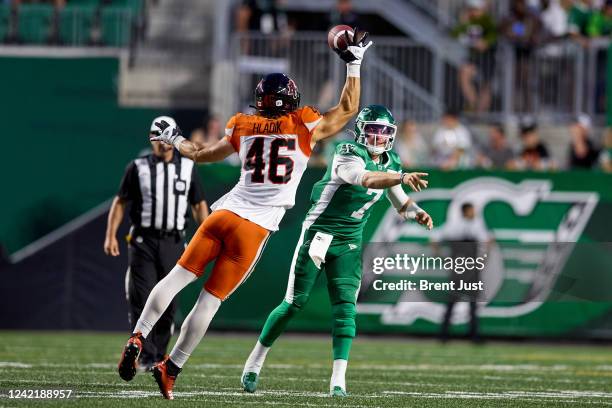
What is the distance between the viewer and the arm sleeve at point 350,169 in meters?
7.13

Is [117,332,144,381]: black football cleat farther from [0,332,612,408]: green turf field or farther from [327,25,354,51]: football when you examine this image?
[327,25,354,51]: football

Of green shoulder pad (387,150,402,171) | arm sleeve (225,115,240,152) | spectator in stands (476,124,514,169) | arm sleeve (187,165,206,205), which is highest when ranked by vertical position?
arm sleeve (225,115,240,152)

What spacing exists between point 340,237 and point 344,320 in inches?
20.1

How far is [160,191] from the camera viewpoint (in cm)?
916

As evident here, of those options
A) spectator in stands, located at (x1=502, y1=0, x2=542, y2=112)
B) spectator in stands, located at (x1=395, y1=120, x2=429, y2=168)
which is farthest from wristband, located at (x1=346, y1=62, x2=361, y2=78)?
spectator in stands, located at (x1=502, y1=0, x2=542, y2=112)

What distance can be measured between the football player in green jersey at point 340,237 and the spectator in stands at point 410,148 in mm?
6418

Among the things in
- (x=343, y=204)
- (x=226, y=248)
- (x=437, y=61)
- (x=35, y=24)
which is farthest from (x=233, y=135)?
(x=35, y=24)

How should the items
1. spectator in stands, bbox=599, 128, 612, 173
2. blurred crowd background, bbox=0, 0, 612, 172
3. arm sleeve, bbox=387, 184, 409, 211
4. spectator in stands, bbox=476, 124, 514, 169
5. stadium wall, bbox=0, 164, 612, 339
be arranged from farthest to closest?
blurred crowd background, bbox=0, 0, 612, 172, spectator in stands, bbox=476, 124, 514, 169, spectator in stands, bbox=599, 128, 612, 173, stadium wall, bbox=0, 164, 612, 339, arm sleeve, bbox=387, 184, 409, 211

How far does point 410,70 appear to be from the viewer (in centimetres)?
1608

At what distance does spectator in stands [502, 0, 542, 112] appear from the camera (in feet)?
52.2

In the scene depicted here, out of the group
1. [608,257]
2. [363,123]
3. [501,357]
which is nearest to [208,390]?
[363,123]

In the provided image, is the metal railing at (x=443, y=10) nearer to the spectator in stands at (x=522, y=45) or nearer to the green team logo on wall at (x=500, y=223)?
the spectator in stands at (x=522, y=45)

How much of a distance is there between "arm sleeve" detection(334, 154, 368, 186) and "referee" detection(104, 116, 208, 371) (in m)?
2.11

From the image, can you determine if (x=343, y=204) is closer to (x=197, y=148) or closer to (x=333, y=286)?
(x=333, y=286)
